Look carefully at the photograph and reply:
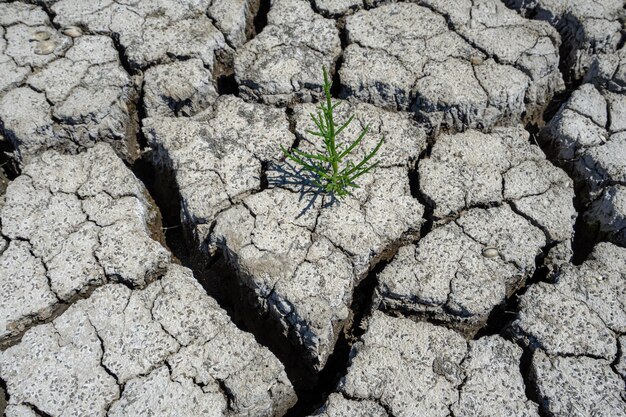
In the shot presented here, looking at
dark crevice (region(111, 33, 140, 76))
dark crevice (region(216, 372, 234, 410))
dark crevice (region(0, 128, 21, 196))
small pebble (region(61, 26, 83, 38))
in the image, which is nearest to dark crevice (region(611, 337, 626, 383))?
dark crevice (region(216, 372, 234, 410))

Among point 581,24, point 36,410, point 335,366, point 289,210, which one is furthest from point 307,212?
point 581,24

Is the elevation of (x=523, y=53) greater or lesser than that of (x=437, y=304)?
greater

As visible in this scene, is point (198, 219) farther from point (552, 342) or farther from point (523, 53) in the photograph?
point (523, 53)

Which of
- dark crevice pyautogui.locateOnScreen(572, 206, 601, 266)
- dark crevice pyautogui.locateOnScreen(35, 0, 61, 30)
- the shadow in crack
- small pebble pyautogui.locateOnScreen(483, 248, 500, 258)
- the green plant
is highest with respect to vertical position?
dark crevice pyautogui.locateOnScreen(35, 0, 61, 30)

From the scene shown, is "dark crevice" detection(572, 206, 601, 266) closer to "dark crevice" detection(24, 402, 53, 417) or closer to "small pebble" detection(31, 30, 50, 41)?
"dark crevice" detection(24, 402, 53, 417)

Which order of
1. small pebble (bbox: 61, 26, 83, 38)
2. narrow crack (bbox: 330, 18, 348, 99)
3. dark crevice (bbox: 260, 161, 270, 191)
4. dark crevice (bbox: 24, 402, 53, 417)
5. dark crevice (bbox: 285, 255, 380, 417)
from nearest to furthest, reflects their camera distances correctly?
dark crevice (bbox: 24, 402, 53, 417), dark crevice (bbox: 285, 255, 380, 417), dark crevice (bbox: 260, 161, 270, 191), narrow crack (bbox: 330, 18, 348, 99), small pebble (bbox: 61, 26, 83, 38)

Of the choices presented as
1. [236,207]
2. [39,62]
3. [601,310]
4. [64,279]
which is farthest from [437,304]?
[39,62]

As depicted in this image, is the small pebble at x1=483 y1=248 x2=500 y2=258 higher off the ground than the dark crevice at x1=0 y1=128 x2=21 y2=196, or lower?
lower

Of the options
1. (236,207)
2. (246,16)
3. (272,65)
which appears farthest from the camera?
(246,16)
